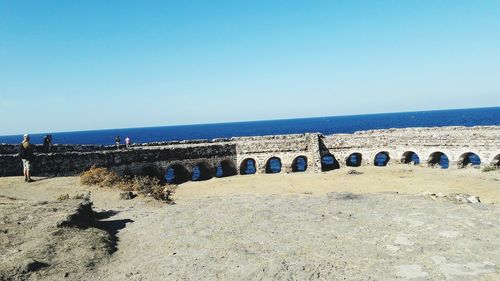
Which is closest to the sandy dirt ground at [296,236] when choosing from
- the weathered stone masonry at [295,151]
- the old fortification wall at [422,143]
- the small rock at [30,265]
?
the small rock at [30,265]

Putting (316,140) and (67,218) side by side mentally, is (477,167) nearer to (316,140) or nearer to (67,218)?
(316,140)

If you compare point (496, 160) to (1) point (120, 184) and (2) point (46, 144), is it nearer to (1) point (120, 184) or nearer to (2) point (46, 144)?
(1) point (120, 184)

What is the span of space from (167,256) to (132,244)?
1.72 m

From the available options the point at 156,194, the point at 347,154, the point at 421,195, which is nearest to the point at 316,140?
the point at 347,154

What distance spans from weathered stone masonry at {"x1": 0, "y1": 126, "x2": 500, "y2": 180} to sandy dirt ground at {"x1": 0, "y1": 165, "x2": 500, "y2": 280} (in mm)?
7331

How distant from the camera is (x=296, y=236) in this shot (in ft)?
42.8

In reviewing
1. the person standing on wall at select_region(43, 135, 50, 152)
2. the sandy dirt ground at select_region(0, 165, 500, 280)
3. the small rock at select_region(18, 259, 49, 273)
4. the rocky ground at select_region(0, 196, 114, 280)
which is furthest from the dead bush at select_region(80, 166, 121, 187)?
the small rock at select_region(18, 259, 49, 273)

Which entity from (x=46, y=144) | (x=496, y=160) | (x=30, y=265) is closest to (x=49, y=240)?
(x=30, y=265)

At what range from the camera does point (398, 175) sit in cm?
2769

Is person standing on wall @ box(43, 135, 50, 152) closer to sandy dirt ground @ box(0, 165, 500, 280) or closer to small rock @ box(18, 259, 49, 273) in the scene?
sandy dirt ground @ box(0, 165, 500, 280)

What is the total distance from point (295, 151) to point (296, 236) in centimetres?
1976

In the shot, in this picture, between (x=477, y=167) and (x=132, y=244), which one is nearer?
(x=132, y=244)

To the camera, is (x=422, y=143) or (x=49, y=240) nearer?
(x=49, y=240)

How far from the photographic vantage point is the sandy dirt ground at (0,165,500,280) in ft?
33.6
